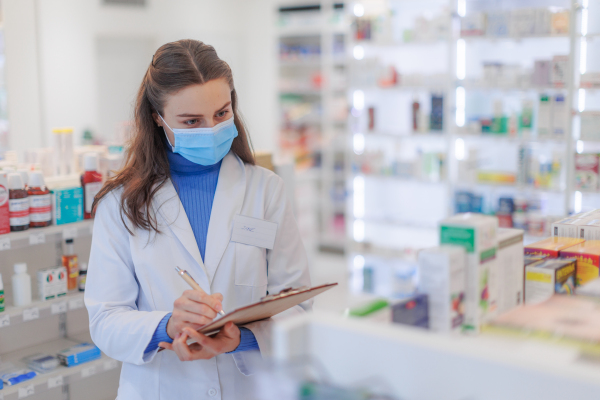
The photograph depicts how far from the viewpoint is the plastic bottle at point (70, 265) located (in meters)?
2.83

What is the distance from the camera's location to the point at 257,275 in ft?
6.25

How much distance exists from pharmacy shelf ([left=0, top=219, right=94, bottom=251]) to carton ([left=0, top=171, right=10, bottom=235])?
Result: 38 millimetres

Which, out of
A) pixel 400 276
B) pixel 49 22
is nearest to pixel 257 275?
pixel 400 276

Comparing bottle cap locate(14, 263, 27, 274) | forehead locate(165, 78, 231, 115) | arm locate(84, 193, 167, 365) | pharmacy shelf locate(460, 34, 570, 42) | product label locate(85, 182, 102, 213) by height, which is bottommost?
bottle cap locate(14, 263, 27, 274)

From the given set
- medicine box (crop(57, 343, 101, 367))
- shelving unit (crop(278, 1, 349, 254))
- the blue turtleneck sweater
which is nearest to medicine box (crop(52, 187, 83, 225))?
medicine box (crop(57, 343, 101, 367))

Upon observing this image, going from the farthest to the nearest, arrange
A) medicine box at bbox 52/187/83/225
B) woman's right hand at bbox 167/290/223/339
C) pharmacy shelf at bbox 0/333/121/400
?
medicine box at bbox 52/187/83/225 < pharmacy shelf at bbox 0/333/121/400 < woman's right hand at bbox 167/290/223/339

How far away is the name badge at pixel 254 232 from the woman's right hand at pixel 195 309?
30 centimetres

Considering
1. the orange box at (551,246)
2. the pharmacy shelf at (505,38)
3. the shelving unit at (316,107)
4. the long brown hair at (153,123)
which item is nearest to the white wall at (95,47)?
the shelving unit at (316,107)

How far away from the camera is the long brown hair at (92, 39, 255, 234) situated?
70.8 inches

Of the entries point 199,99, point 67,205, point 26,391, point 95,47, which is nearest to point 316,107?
point 95,47

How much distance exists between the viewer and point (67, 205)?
2736 millimetres

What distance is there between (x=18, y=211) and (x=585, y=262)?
7.00 feet

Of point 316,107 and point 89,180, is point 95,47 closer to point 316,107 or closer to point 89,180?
point 316,107

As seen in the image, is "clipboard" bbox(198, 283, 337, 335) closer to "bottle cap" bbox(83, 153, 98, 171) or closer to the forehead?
the forehead
